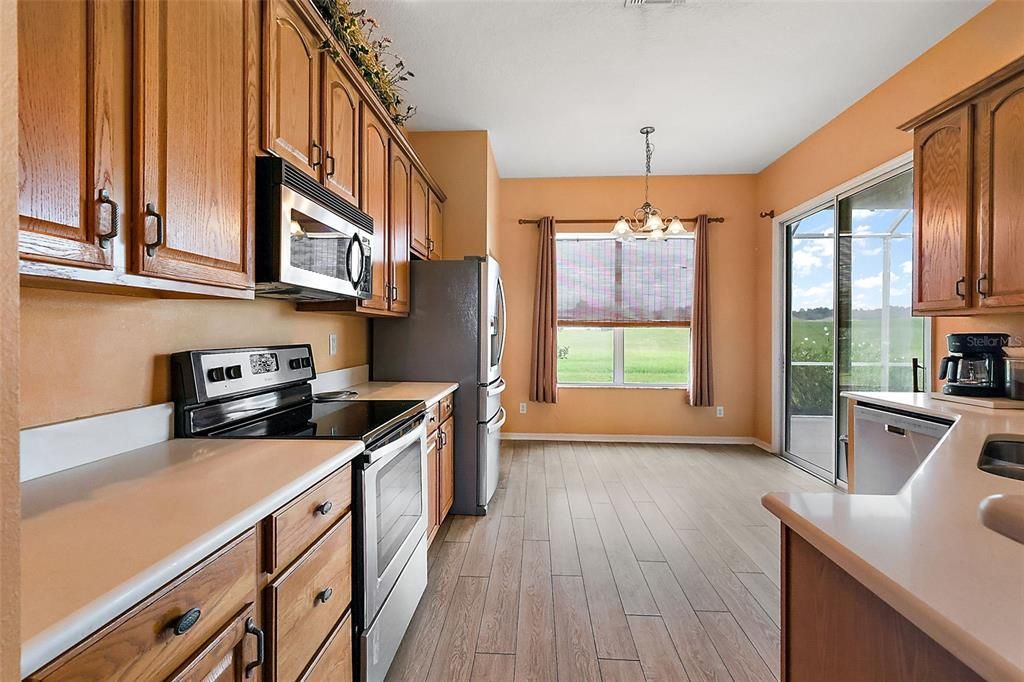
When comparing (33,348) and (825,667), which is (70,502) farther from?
(825,667)

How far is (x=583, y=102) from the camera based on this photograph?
357 cm

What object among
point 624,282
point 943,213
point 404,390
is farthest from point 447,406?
point 624,282

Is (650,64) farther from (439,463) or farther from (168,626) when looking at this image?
(168,626)

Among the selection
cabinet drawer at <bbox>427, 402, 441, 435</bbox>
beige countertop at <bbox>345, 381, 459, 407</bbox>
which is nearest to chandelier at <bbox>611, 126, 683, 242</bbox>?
beige countertop at <bbox>345, 381, 459, 407</bbox>

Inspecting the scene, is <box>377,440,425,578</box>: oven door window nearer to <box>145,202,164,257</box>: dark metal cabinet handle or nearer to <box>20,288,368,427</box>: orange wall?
<box>20,288,368,427</box>: orange wall

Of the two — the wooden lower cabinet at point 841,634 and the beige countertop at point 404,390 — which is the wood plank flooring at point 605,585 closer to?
the beige countertop at point 404,390

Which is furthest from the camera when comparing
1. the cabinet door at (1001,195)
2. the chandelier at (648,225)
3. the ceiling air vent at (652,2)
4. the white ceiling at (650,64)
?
the chandelier at (648,225)

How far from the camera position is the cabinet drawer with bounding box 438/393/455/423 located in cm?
285

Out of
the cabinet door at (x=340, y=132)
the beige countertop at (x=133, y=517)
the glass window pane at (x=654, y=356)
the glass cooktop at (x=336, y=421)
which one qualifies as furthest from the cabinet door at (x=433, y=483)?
the glass window pane at (x=654, y=356)

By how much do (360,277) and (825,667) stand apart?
198 cm

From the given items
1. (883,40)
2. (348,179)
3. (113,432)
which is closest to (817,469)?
(883,40)

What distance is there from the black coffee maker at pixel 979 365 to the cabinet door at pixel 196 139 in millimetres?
3102

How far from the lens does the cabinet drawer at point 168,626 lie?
1.96 ft

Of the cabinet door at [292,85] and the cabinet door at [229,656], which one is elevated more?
the cabinet door at [292,85]
